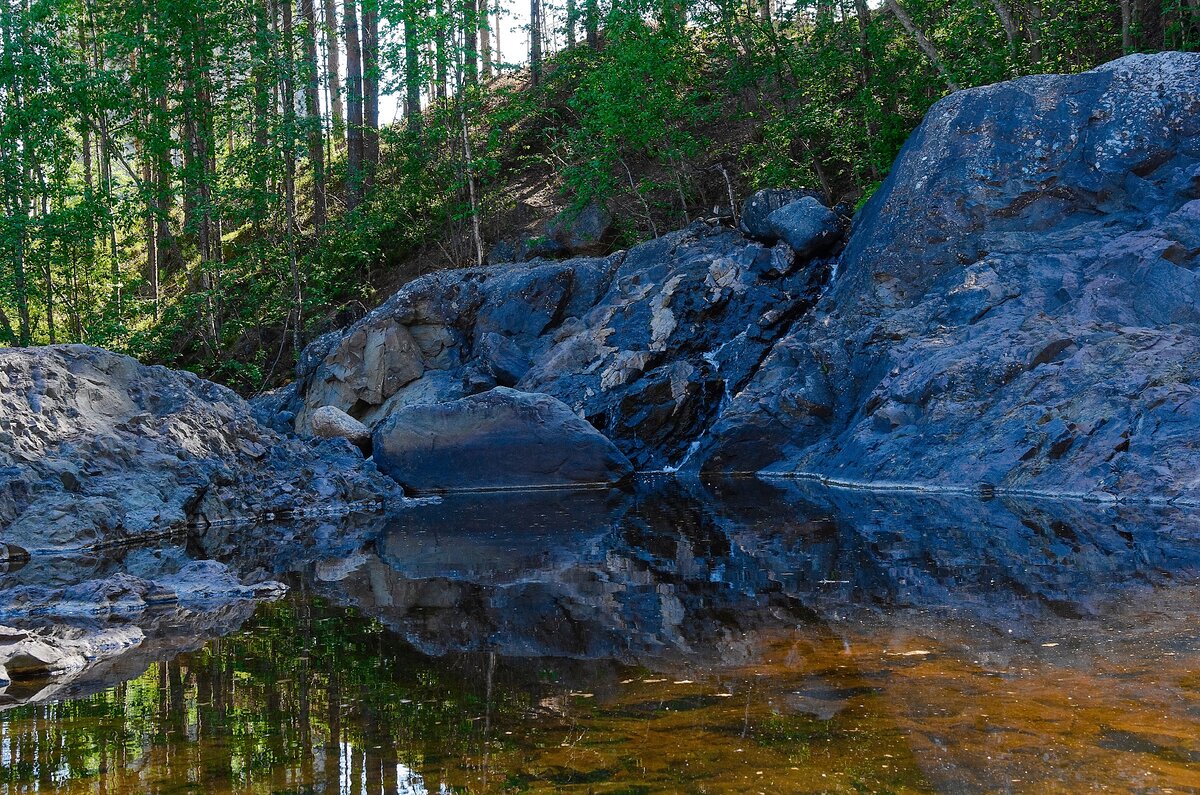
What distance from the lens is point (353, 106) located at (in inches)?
1005

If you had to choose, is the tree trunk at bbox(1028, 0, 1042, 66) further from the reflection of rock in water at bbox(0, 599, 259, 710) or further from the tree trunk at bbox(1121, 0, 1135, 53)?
the reflection of rock in water at bbox(0, 599, 259, 710)

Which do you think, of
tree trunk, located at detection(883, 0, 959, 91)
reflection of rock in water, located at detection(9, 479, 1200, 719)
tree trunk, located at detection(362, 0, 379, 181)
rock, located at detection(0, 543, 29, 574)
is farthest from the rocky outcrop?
rock, located at detection(0, 543, 29, 574)

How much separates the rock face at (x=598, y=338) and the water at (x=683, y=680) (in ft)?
24.9

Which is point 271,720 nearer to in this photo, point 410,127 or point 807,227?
point 807,227

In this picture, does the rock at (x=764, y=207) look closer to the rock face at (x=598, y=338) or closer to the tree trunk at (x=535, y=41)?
the rock face at (x=598, y=338)

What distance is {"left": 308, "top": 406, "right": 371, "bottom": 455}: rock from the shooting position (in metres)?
14.6

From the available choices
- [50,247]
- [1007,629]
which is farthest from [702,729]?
[50,247]

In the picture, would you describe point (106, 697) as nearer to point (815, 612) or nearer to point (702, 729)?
point (702, 729)

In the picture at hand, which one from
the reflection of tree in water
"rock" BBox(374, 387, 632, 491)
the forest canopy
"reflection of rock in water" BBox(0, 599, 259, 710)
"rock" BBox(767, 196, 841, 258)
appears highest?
the forest canopy

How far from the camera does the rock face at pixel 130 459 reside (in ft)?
30.3

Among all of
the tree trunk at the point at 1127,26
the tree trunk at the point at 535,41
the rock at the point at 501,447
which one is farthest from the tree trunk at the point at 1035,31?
the tree trunk at the point at 535,41

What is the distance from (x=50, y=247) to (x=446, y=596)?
1826 centimetres

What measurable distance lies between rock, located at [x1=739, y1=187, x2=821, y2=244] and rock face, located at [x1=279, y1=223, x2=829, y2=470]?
0.21 m

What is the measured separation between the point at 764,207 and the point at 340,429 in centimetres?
738
